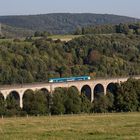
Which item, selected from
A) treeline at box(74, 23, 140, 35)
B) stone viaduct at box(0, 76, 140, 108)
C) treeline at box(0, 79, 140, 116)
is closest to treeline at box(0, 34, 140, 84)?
stone viaduct at box(0, 76, 140, 108)

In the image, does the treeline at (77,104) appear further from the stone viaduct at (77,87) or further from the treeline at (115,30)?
the treeline at (115,30)

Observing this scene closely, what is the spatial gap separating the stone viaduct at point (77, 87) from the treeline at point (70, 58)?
1014 cm

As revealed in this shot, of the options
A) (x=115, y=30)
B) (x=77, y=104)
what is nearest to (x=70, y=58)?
(x=115, y=30)

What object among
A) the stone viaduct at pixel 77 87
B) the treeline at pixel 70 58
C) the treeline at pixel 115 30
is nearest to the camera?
the stone viaduct at pixel 77 87

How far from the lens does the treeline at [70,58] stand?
4412 inches

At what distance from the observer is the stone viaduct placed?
82625 millimetres

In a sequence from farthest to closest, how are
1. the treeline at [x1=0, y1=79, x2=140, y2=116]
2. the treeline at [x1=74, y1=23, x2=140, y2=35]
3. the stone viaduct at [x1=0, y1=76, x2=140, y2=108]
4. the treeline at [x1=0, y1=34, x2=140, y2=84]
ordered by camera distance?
the treeline at [x1=74, y1=23, x2=140, y2=35]
the treeline at [x1=0, y1=34, x2=140, y2=84]
the stone viaduct at [x1=0, y1=76, x2=140, y2=108]
the treeline at [x1=0, y1=79, x2=140, y2=116]

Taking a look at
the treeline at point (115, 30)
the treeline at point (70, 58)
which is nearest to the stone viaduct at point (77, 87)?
the treeline at point (70, 58)

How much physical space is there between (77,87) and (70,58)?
40.0 metres

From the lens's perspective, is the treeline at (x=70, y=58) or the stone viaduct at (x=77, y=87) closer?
the stone viaduct at (x=77, y=87)

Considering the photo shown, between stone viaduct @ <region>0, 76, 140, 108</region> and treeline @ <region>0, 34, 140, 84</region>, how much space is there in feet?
33.3

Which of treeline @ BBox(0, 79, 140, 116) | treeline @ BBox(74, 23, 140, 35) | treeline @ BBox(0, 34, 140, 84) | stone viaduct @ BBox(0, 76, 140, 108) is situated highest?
treeline @ BBox(74, 23, 140, 35)

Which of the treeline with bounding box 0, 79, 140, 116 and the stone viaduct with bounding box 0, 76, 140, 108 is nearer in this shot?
the treeline with bounding box 0, 79, 140, 116

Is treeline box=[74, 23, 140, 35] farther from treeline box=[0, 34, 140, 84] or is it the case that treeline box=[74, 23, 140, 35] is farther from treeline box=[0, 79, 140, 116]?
treeline box=[0, 79, 140, 116]
